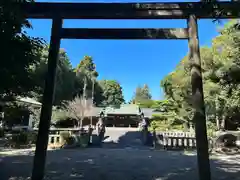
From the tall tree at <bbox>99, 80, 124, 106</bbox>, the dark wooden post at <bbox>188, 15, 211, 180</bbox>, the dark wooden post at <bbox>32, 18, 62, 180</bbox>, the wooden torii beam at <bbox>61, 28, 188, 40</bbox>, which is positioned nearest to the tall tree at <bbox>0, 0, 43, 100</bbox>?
the dark wooden post at <bbox>32, 18, 62, 180</bbox>

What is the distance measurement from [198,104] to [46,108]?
295cm

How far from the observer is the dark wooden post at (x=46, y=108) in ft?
13.6

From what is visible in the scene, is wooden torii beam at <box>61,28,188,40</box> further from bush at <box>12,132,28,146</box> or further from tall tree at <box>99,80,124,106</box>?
tall tree at <box>99,80,124,106</box>

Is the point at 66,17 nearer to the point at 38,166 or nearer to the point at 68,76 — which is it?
the point at 38,166

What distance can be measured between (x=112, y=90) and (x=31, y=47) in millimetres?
48915

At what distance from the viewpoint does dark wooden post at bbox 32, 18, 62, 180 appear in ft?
13.6

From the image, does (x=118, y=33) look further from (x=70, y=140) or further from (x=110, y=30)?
(x=70, y=140)

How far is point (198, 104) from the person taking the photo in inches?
165

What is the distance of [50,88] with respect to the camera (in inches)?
173

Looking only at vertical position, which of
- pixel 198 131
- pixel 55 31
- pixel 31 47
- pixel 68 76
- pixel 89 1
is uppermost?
pixel 68 76

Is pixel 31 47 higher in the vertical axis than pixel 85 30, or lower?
Answer: lower

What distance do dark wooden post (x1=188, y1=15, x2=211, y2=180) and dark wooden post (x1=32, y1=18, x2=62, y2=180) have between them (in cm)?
277

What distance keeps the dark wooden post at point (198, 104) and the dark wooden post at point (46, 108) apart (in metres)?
2.77

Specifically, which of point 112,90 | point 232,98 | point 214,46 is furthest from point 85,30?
point 112,90
